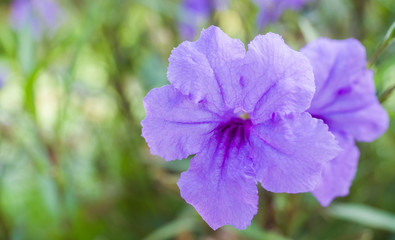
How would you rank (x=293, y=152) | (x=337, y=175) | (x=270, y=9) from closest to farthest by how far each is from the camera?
1. (x=293, y=152)
2. (x=337, y=175)
3. (x=270, y=9)

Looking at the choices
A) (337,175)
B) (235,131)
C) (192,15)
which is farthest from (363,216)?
(192,15)

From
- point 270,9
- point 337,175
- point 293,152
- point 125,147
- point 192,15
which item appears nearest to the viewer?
point 293,152

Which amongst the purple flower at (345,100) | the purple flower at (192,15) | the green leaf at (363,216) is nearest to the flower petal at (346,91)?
the purple flower at (345,100)

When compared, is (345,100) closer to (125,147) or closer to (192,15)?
(192,15)

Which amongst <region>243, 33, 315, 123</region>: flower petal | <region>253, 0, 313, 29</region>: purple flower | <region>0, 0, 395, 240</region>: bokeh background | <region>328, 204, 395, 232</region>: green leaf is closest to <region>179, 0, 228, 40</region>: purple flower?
<region>0, 0, 395, 240</region>: bokeh background

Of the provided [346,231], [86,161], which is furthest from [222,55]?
[86,161]

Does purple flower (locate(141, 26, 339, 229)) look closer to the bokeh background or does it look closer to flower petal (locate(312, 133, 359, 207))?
flower petal (locate(312, 133, 359, 207))
